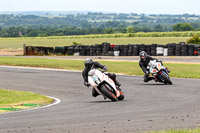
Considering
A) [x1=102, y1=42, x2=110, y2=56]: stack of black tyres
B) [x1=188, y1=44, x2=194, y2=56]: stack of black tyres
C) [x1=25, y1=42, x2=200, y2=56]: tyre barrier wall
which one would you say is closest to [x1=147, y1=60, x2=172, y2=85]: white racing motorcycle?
[x1=188, y1=44, x2=194, y2=56]: stack of black tyres

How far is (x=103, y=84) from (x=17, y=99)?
3.22m

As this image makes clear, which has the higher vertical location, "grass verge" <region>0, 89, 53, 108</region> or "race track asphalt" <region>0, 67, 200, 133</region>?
"race track asphalt" <region>0, 67, 200, 133</region>

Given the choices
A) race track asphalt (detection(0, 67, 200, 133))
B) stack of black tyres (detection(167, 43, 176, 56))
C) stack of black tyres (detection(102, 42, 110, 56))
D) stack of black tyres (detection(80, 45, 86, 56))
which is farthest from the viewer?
stack of black tyres (detection(80, 45, 86, 56))

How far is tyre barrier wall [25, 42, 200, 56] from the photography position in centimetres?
4257

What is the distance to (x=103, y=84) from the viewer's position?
1461 centimetres

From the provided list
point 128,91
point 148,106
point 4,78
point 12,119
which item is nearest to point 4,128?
point 12,119

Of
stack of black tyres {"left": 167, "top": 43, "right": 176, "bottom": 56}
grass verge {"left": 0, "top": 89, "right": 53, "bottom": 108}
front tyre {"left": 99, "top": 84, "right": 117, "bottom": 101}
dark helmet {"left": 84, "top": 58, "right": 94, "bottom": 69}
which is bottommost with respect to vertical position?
stack of black tyres {"left": 167, "top": 43, "right": 176, "bottom": 56}

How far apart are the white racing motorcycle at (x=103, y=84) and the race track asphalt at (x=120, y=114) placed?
395 mm

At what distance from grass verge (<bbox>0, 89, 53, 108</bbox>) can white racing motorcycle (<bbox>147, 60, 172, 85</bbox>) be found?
5.42 m

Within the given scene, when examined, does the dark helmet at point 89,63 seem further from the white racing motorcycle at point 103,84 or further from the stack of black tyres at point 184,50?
the stack of black tyres at point 184,50

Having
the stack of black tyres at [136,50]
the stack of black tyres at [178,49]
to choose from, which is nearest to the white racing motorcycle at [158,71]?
the stack of black tyres at [178,49]

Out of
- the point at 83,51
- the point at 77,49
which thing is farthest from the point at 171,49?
the point at 77,49

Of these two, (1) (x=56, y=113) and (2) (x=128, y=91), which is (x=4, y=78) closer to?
(2) (x=128, y=91)

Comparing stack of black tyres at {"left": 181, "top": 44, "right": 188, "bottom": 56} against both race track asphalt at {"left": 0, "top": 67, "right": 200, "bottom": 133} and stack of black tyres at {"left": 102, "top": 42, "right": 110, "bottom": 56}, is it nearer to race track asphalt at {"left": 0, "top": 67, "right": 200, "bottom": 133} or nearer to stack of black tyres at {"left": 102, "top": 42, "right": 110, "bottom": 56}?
stack of black tyres at {"left": 102, "top": 42, "right": 110, "bottom": 56}
